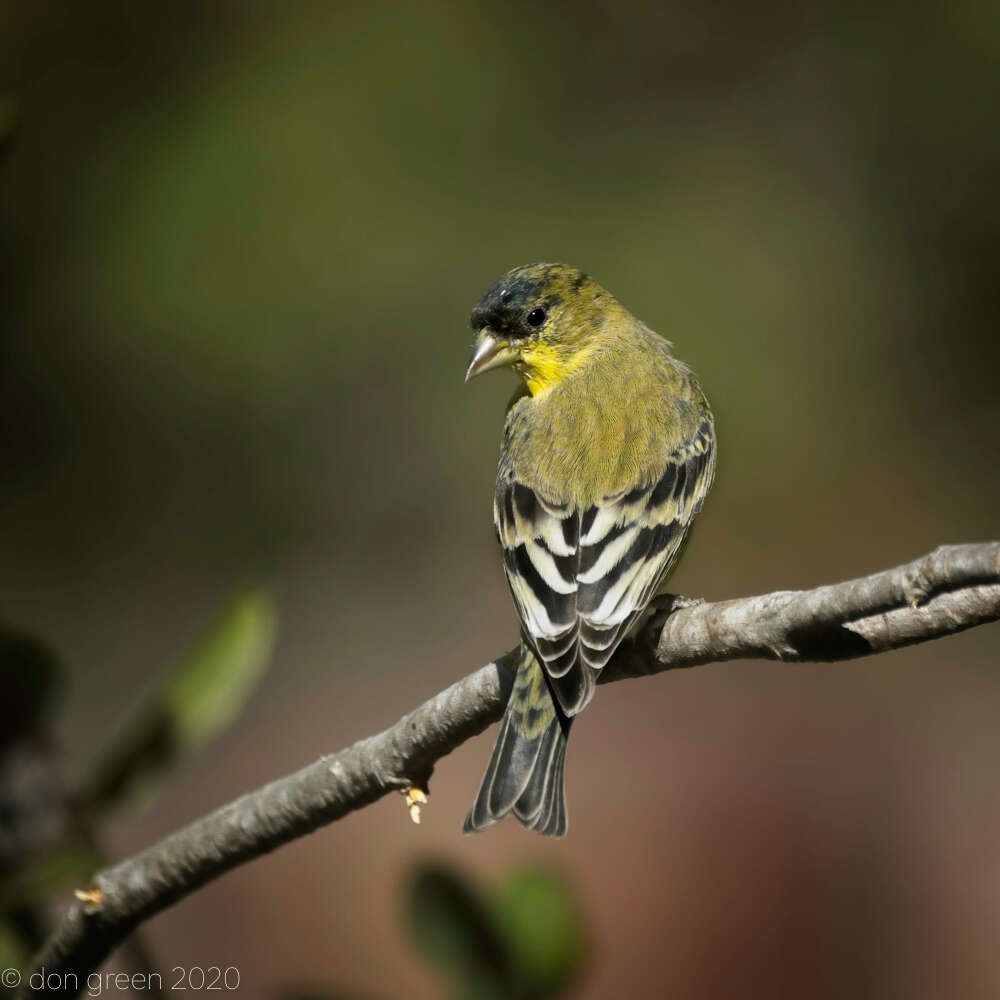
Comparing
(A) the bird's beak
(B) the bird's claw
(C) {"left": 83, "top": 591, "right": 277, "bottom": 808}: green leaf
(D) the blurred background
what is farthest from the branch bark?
(D) the blurred background

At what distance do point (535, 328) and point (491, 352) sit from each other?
0.13 meters

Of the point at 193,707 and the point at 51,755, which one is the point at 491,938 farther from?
the point at 51,755

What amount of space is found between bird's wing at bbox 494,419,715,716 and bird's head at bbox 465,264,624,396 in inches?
20.8

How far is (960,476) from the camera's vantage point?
7191mm

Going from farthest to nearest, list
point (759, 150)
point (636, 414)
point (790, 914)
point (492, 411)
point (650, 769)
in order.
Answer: point (759, 150) < point (492, 411) < point (650, 769) < point (790, 914) < point (636, 414)

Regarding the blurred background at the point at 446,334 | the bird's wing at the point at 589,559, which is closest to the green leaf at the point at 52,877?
the bird's wing at the point at 589,559

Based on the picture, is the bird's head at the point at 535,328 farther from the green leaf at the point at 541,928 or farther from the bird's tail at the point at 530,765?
the green leaf at the point at 541,928

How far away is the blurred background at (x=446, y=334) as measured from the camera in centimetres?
650

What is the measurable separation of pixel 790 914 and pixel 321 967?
67.2 inches

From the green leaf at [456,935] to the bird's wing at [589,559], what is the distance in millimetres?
383

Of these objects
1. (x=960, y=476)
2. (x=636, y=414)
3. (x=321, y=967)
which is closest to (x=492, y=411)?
(x=960, y=476)

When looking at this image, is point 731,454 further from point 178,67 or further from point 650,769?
point 178,67

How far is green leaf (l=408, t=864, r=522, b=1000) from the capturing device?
7.16 feet

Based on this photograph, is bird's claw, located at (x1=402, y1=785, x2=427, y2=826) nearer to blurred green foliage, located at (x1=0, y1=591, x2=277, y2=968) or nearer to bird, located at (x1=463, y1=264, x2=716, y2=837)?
bird, located at (x1=463, y1=264, x2=716, y2=837)
